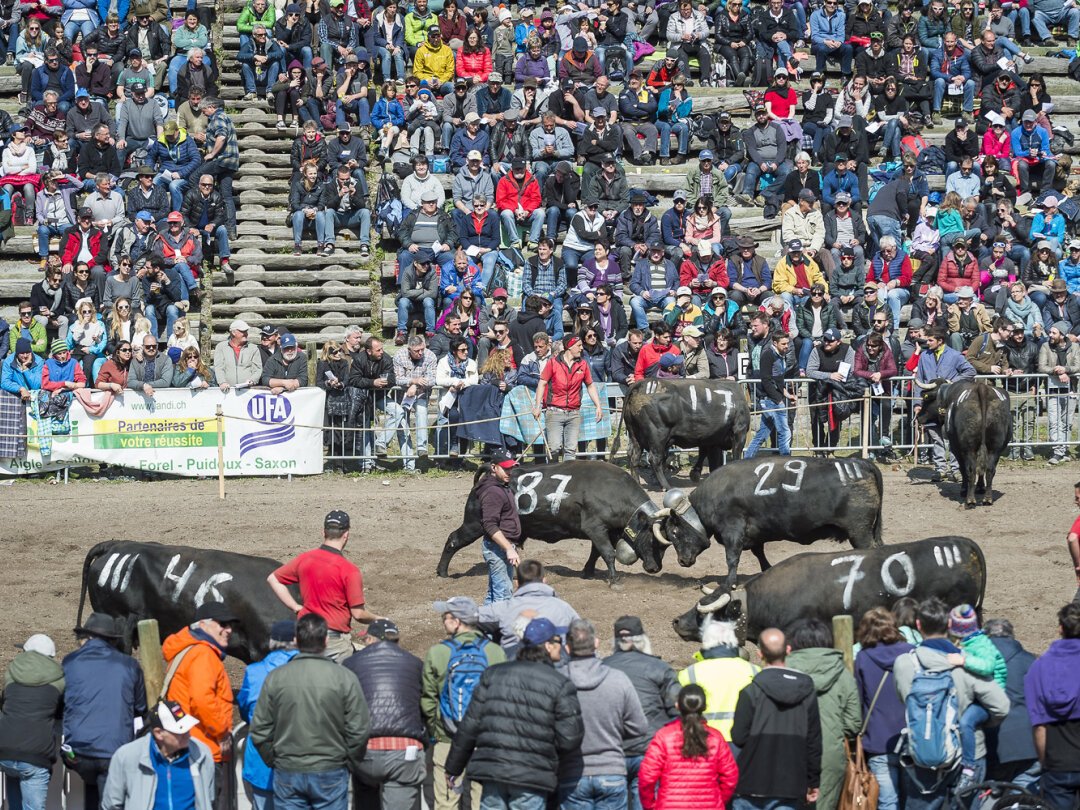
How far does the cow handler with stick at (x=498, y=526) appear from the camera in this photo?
52.1ft

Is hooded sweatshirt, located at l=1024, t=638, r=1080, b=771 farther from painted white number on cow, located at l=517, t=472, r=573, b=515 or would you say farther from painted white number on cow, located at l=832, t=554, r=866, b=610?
painted white number on cow, located at l=517, t=472, r=573, b=515

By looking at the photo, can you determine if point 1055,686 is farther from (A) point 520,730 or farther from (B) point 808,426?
(B) point 808,426

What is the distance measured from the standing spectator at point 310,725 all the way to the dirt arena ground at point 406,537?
5057 mm

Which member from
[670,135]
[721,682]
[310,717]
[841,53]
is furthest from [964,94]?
[310,717]

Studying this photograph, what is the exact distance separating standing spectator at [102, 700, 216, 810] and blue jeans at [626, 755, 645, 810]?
2.75 metres

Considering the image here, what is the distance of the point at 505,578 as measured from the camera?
1596 cm

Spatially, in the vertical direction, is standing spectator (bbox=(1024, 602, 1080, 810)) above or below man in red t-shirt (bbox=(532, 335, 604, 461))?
below

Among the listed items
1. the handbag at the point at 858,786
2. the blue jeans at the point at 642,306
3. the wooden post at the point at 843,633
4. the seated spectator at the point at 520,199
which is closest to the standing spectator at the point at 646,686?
the handbag at the point at 858,786

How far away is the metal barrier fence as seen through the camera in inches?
894

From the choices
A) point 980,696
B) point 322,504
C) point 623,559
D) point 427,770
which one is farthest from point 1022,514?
point 427,770

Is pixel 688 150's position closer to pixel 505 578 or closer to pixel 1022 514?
pixel 1022 514

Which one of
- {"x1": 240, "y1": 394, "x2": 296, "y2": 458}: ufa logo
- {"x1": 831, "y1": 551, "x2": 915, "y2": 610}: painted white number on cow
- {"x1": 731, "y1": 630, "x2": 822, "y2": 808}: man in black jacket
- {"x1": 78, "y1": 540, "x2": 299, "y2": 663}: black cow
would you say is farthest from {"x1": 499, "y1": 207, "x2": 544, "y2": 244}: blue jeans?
{"x1": 731, "y1": 630, "x2": 822, "y2": 808}: man in black jacket

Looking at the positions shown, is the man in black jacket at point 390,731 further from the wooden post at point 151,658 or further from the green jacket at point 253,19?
the green jacket at point 253,19

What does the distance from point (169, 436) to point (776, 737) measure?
46.6ft
